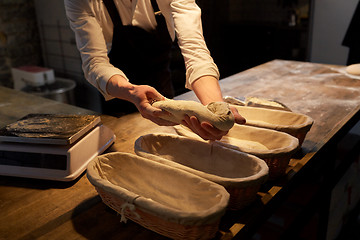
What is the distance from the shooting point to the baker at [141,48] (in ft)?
3.80

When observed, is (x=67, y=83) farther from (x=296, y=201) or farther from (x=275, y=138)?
(x=275, y=138)

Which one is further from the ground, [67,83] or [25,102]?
[25,102]

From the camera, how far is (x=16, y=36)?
360 centimetres

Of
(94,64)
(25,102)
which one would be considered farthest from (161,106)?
(25,102)

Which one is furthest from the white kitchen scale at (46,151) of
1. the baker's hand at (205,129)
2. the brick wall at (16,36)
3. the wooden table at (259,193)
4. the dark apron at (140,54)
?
the brick wall at (16,36)

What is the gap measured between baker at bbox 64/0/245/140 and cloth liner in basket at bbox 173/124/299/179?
0.10m

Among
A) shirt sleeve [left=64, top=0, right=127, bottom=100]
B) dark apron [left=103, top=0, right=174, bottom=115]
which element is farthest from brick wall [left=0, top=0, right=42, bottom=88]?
shirt sleeve [left=64, top=0, right=127, bottom=100]

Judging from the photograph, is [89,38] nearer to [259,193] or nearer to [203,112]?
[203,112]

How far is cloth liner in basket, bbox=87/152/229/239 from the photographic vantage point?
2.39 ft

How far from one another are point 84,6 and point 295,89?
1.31 meters

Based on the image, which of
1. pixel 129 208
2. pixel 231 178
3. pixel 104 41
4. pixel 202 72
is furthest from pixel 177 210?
pixel 104 41

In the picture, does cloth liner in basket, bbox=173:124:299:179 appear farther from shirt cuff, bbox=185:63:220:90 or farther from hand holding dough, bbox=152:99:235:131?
shirt cuff, bbox=185:63:220:90

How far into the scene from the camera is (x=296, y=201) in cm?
238

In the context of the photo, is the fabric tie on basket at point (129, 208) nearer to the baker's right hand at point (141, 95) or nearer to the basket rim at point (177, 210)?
the basket rim at point (177, 210)
